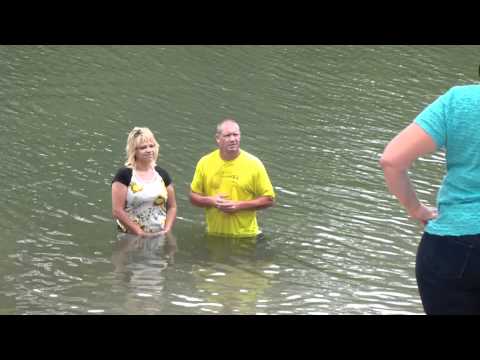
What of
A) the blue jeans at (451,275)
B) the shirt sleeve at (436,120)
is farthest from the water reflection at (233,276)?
the shirt sleeve at (436,120)

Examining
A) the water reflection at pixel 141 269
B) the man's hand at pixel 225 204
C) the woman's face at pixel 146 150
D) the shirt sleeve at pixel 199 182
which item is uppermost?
the woman's face at pixel 146 150

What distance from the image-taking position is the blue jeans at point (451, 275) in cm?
466

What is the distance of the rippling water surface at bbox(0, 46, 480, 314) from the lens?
9.89 m

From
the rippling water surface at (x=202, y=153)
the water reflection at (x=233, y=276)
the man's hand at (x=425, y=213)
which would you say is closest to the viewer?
the man's hand at (x=425, y=213)

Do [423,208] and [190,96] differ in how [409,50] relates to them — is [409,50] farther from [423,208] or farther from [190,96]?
[423,208]

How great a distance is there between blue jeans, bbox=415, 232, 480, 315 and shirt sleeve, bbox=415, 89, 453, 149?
18.7 inches

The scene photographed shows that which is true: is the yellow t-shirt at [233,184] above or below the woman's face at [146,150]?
below

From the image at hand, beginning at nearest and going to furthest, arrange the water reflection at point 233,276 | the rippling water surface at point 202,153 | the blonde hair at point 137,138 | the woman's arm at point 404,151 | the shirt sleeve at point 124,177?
the woman's arm at point 404,151
the water reflection at point 233,276
the rippling water surface at point 202,153
the blonde hair at point 137,138
the shirt sleeve at point 124,177

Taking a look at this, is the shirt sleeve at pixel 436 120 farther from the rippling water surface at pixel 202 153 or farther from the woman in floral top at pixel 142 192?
the woman in floral top at pixel 142 192

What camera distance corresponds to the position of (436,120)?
463 centimetres

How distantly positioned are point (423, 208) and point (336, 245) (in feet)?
21.4

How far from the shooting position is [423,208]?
4.94 m

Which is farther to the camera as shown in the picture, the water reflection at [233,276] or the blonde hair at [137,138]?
the blonde hair at [137,138]

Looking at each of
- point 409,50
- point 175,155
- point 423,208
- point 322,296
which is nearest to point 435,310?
point 423,208
